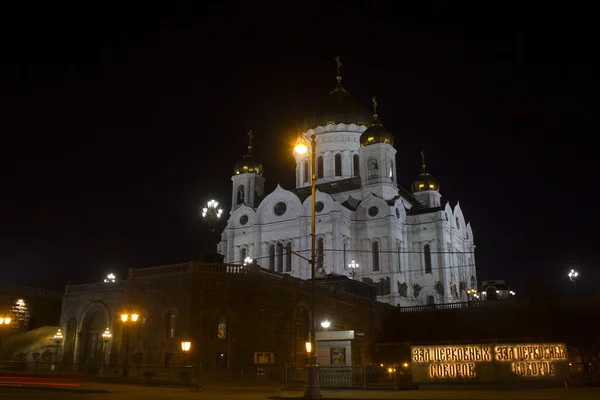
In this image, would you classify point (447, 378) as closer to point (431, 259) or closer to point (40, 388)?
point (40, 388)

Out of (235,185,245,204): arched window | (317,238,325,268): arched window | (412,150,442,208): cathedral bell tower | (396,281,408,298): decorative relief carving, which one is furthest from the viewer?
(412,150,442,208): cathedral bell tower

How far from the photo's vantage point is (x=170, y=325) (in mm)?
33156

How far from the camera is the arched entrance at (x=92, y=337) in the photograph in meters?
37.1

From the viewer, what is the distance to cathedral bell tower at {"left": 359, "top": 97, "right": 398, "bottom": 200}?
6038 centimetres

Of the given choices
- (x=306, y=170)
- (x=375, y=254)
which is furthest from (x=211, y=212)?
(x=306, y=170)

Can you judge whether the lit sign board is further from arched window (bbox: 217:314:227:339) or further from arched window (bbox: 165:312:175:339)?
arched window (bbox: 165:312:175:339)

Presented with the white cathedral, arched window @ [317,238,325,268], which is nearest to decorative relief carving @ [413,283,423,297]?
the white cathedral

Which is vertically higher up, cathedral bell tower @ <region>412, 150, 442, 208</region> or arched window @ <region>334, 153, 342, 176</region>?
arched window @ <region>334, 153, 342, 176</region>

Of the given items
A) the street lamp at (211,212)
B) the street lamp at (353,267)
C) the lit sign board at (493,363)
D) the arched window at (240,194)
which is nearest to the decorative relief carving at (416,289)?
the street lamp at (353,267)

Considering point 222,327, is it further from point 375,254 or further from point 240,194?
point 240,194

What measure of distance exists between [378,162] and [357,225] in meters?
7.95

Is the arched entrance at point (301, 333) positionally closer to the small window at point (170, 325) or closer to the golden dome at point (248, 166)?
the small window at point (170, 325)

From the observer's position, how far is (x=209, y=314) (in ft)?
107

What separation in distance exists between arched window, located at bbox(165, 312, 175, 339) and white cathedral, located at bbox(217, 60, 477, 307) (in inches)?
813
